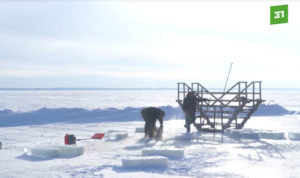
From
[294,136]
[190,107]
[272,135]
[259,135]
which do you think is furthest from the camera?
[190,107]

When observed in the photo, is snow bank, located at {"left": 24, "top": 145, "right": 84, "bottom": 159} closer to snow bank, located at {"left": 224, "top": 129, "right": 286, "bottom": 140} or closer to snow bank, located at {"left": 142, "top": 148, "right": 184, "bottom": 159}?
snow bank, located at {"left": 142, "top": 148, "right": 184, "bottom": 159}

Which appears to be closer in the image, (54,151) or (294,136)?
(54,151)

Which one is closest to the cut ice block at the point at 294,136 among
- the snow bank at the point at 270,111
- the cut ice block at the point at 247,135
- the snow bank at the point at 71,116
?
the cut ice block at the point at 247,135

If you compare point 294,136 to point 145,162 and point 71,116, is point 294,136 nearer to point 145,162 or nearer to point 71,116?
point 145,162

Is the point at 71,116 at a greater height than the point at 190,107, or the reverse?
the point at 190,107

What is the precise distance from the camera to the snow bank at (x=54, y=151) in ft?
33.7

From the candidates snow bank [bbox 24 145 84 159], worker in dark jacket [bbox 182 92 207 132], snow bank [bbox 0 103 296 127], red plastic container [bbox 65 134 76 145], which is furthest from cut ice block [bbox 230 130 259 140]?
snow bank [bbox 0 103 296 127]

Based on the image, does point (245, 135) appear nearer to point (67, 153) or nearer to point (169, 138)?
point (169, 138)

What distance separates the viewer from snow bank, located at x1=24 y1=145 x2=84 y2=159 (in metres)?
10.3

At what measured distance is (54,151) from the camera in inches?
406

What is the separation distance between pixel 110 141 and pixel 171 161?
4.67 metres

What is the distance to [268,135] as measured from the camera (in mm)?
14555

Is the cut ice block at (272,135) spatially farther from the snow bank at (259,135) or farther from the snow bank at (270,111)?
the snow bank at (270,111)

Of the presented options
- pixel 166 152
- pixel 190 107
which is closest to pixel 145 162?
pixel 166 152
